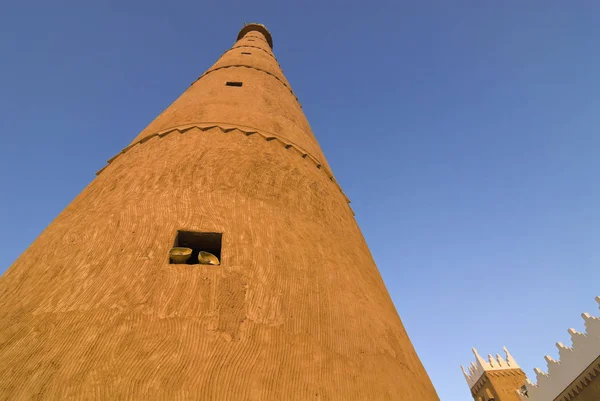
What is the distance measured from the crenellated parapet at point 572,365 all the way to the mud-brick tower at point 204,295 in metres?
16.6

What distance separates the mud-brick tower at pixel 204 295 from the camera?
1897 mm

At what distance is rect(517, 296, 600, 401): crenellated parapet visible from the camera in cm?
1542

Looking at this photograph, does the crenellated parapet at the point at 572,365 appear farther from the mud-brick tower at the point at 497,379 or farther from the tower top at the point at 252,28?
the tower top at the point at 252,28

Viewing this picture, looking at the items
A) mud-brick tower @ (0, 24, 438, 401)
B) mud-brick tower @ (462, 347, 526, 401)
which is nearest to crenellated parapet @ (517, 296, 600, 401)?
mud-brick tower @ (462, 347, 526, 401)

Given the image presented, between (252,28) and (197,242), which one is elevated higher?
(252,28)

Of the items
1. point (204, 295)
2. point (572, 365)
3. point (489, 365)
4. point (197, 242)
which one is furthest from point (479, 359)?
point (204, 295)

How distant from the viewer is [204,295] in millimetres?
2316

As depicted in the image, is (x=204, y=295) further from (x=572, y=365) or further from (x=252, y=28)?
(x=572, y=365)

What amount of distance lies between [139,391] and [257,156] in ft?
8.30

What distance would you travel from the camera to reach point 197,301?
2.26 metres

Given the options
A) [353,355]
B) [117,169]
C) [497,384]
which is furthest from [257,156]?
[497,384]

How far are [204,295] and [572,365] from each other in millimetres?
19574

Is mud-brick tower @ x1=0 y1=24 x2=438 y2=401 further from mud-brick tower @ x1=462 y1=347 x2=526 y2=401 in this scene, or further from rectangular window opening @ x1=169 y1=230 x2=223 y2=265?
mud-brick tower @ x1=462 y1=347 x2=526 y2=401

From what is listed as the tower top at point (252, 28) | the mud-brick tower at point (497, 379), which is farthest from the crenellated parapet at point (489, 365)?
the tower top at point (252, 28)
